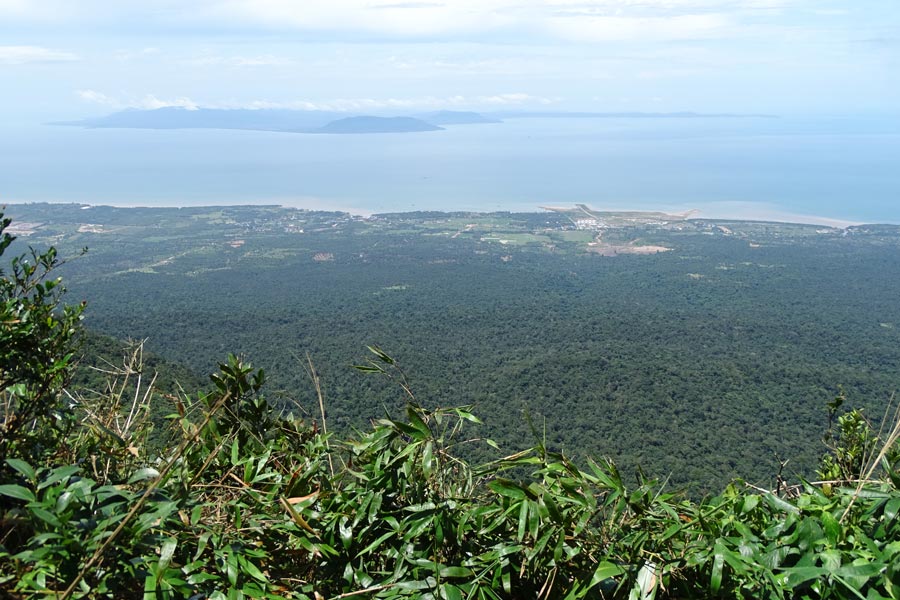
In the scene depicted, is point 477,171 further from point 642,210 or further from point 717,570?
point 717,570

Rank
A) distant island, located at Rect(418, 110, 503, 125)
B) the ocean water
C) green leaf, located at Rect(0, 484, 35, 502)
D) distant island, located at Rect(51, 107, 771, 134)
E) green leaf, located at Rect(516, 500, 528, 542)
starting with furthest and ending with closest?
distant island, located at Rect(418, 110, 503, 125), distant island, located at Rect(51, 107, 771, 134), the ocean water, green leaf, located at Rect(516, 500, 528, 542), green leaf, located at Rect(0, 484, 35, 502)

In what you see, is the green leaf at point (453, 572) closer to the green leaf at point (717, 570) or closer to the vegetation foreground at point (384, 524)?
the vegetation foreground at point (384, 524)

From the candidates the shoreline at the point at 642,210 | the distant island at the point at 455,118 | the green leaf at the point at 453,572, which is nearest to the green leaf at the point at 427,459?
the green leaf at the point at 453,572

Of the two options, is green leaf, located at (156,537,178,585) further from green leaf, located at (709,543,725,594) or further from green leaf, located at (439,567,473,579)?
green leaf, located at (709,543,725,594)

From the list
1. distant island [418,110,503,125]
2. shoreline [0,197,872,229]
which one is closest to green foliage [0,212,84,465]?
shoreline [0,197,872,229]

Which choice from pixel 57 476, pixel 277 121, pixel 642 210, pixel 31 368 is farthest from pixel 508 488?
pixel 277 121

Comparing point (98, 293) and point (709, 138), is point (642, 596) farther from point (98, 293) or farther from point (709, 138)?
point (709, 138)
